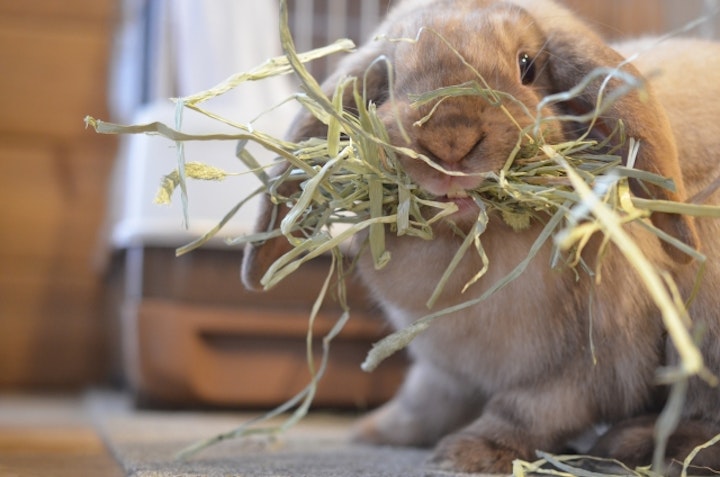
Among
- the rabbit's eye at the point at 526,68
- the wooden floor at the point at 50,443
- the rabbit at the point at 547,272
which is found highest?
the rabbit's eye at the point at 526,68

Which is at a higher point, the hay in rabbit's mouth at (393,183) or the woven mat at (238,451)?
the hay in rabbit's mouth at (393,183)

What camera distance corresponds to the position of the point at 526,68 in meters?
0.91

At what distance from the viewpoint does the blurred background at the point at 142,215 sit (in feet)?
4.95

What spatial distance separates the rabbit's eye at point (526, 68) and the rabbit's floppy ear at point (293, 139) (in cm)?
15

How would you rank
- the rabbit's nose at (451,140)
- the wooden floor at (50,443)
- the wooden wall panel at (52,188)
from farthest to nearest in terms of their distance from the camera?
1. the wooden wall panel at (52,188)
2. the wooden floor at (50,443)
3. the rabbit's nose at (451,140)

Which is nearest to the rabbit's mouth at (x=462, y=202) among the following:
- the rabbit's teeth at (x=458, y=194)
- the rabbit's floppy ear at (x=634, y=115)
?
the rabbit's teeth at (x=458, y=194)

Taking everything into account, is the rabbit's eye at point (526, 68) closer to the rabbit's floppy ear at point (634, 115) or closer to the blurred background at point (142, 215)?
the rabbit's floppy ear at point (634, 115)

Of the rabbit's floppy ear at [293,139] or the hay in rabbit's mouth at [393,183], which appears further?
the rabbit's floppy ear at [293,139]

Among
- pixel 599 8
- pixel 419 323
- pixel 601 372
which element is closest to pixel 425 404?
pixel 601 372

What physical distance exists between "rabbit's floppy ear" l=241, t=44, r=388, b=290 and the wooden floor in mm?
252

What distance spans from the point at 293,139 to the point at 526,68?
0.86 feet

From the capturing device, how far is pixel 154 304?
1520mm

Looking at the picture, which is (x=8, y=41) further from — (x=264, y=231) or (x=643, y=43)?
(x=643, y=43)

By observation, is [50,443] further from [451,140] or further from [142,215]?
[451,140]
